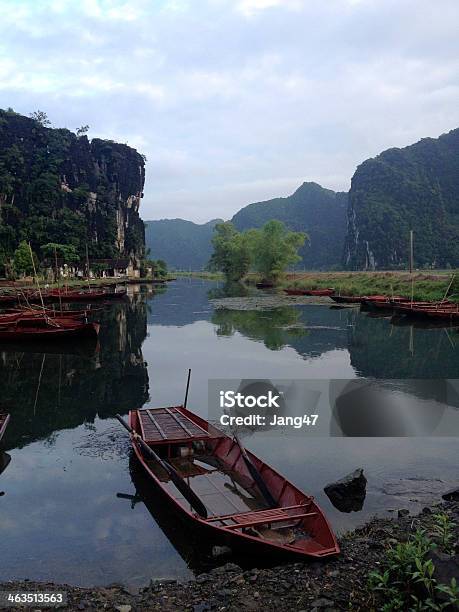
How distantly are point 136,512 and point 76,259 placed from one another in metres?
97.9

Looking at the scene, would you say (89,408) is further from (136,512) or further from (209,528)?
(209,528)

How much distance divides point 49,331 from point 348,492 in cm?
2443

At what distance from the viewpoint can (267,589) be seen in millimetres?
7023

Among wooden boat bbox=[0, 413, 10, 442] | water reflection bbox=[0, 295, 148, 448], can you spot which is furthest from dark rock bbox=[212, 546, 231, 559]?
water reflection bbox=[0, 295, 148, 448]

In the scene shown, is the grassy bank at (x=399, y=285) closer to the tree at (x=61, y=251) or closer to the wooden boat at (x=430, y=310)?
the wooden boat at (x=430, y=310)

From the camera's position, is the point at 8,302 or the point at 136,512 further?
the point at 8,302

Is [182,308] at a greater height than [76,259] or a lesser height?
lesser

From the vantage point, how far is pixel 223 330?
3756 centimetres

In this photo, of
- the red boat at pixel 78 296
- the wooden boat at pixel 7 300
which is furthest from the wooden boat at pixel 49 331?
the red boat at pixel 78 296

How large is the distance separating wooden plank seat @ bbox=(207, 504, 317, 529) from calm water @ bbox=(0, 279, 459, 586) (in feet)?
3.07

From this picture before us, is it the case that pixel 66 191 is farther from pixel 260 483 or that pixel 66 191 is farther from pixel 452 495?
pixel 452 495

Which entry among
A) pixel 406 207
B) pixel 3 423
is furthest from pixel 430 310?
pixel 406 207

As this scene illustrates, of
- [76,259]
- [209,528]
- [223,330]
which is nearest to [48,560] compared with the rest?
[209,528]

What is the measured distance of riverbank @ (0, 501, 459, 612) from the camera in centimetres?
661
